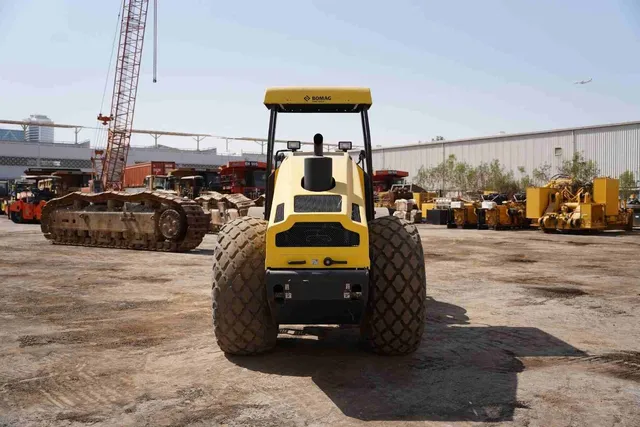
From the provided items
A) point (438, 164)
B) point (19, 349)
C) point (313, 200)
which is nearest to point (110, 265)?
point (19, 349)

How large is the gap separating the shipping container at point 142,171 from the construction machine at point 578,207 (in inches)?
900

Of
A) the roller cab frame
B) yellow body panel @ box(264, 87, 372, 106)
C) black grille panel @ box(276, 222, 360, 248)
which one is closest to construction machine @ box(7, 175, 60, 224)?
yellow body panel @ box(264, 87, 372, 106)

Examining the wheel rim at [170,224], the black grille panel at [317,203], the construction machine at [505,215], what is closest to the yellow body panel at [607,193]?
the construction machine at [505,215]

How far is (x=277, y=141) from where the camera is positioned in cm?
754

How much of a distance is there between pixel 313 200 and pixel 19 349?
143 inches

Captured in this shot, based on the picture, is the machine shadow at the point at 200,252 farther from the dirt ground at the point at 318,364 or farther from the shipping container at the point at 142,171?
the shipping container at the point at 142,171

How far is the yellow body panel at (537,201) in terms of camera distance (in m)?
25.4

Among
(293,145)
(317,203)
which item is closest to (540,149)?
(293,145)

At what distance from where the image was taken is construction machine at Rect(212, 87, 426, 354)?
207 inches

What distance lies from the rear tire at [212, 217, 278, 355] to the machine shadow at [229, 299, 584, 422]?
234 mm

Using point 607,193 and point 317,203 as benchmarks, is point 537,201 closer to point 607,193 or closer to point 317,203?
point 607,193

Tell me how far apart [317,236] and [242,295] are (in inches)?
38.3

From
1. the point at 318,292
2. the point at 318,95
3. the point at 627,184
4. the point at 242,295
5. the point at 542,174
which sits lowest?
the point at 242,295

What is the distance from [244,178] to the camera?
2844cm
